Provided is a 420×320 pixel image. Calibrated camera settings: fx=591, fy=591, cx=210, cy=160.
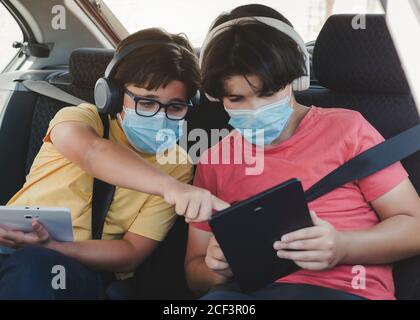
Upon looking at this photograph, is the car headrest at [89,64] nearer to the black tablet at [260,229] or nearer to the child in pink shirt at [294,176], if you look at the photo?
the child in pink shirt at [294,176]

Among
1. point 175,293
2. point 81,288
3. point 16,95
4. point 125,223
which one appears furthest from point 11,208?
point 16,95

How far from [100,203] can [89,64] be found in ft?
2.19

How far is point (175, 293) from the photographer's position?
1713 millimetres

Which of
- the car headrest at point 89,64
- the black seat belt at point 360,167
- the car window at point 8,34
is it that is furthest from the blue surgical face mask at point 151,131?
the car window at point 8,34

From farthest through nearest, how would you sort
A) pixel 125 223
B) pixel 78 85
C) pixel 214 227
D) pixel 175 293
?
1. pixel 78 85
2. pixel 175 293
3. pixel 125 223
4. pixel 214 227

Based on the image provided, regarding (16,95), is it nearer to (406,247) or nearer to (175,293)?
(175,293)

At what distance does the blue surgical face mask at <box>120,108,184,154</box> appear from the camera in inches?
60.1

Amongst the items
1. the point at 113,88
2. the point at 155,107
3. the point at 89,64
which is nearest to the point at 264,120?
the point at 155,107

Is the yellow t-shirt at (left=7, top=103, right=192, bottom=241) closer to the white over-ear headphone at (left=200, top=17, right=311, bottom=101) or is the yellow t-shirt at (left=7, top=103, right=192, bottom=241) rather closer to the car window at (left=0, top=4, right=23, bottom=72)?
the white over-ear headphone at (left=200, top=17, right=311, bottom=101)

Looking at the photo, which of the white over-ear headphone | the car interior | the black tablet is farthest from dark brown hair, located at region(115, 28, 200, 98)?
the black tablet

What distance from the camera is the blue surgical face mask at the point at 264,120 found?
139cm

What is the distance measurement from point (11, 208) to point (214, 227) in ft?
1.63

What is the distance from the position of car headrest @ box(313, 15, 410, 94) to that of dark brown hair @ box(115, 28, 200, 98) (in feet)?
1.17

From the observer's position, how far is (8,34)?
8.27ft
